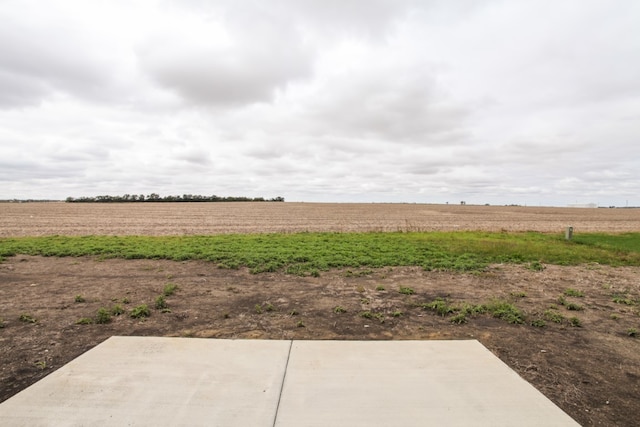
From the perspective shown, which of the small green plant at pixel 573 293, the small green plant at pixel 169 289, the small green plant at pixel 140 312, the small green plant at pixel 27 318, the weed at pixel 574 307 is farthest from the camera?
the small green plant at pixel 573 293

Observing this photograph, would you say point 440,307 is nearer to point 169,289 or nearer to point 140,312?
point 140,312

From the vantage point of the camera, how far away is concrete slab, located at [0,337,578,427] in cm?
282

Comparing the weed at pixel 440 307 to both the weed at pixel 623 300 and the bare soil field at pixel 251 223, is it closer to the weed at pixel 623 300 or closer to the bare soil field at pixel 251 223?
the weed at pixel 623 300

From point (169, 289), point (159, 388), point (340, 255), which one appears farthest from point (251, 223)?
point (159, 388)

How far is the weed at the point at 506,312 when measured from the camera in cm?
566

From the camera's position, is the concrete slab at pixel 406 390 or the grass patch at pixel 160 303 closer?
the concrete slab at pixel 406 390

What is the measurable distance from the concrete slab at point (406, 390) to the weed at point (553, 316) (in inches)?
91.3

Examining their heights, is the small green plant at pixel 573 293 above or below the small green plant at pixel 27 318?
above

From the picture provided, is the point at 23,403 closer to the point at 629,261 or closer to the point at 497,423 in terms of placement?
the point at 497,423

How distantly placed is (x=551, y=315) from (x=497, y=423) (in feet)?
12.9

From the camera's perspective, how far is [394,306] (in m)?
6.32

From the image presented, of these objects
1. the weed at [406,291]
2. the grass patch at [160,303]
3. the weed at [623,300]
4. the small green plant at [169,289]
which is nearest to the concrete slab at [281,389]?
the grass patch at [160,303]

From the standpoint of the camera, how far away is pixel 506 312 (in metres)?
5.89

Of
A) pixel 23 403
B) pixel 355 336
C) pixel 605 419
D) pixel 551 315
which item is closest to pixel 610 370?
pixel 605 419
